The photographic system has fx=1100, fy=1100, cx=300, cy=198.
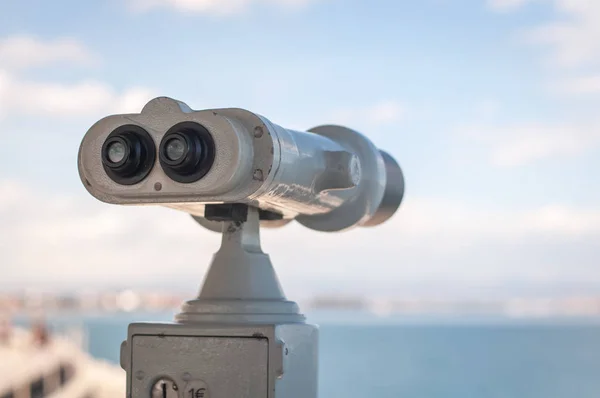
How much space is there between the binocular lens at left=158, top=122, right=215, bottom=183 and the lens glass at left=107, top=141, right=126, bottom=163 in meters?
0.05

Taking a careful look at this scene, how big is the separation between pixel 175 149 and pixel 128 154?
0.21 ft

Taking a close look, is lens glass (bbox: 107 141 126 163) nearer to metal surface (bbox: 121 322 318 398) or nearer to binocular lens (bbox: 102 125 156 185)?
binocular lens (bbox: 102 125 156 185)

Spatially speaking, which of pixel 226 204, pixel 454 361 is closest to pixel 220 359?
pixel 226 204

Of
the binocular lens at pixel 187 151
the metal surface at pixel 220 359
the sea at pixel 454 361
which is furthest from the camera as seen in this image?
the sea at pixel 454 361

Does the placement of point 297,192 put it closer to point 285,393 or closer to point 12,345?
point 285,393

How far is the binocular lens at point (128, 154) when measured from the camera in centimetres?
139

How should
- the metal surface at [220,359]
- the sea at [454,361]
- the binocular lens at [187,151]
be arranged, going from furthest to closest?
the sea at [454,361] < the metal surface at [220,359] < the binocular lens at [187,151]

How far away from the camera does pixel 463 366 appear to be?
131 ft

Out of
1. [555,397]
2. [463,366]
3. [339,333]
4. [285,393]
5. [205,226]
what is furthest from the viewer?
[339,333]

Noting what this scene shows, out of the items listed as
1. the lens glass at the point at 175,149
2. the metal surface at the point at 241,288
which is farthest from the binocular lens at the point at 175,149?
the metal surface at the point at 241,288

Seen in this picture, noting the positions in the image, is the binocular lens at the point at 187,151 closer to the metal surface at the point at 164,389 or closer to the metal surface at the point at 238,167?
the metal surface at the point at 238,167

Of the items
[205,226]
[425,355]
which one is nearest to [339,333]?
[425,355]

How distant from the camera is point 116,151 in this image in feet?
4.59

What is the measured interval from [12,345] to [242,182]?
36.9ft
